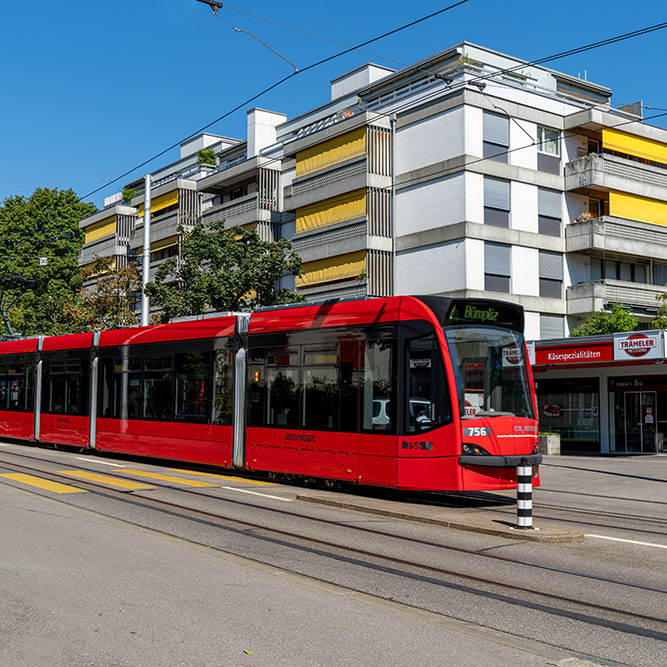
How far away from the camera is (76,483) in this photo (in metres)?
15.5

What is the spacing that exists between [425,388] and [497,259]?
23.9 meters

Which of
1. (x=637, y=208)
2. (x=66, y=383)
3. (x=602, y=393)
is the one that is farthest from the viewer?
(x=637, y=208)

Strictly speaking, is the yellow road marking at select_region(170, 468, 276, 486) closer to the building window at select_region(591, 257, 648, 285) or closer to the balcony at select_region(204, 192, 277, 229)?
the building window at select_region(591, 257, 648, 285)

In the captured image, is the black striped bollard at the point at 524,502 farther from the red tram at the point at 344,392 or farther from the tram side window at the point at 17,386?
the tram side window at the point at 17,386

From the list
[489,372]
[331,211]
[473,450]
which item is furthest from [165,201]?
[473,450]

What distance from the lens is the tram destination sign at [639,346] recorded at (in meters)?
25.2

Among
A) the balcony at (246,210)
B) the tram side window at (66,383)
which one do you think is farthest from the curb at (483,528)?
the balcony at (246,210)

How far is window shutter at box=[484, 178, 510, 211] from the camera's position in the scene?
35.5 m

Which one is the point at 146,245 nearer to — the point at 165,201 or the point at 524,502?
the point at 524,502

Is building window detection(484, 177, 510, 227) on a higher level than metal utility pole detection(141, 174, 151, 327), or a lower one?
higher

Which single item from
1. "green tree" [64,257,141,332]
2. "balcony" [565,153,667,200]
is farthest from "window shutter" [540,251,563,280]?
"green tree" [64,257,141,332]

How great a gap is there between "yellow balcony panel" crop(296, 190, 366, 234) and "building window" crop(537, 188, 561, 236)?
766 cm

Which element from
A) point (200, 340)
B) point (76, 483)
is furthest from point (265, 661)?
point (200, 340)

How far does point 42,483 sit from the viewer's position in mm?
15266
